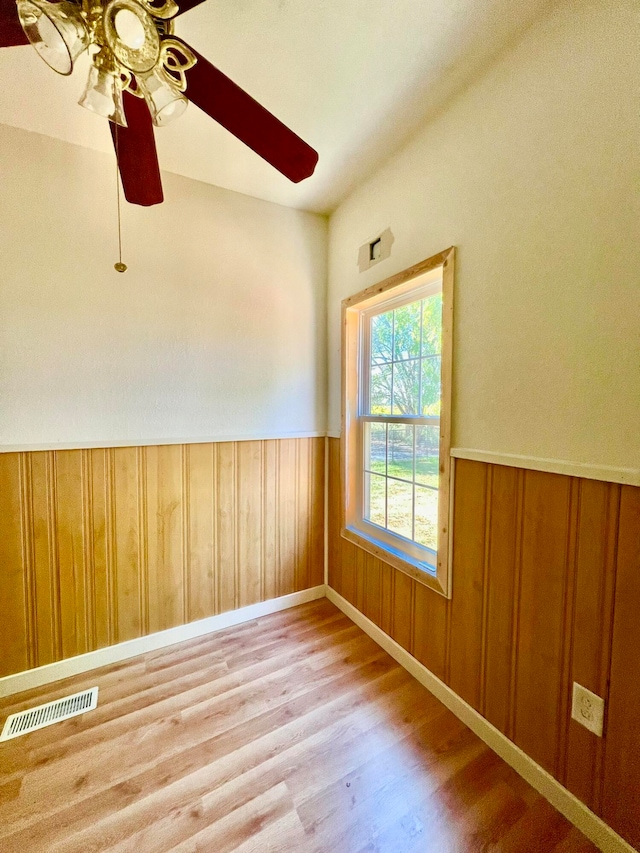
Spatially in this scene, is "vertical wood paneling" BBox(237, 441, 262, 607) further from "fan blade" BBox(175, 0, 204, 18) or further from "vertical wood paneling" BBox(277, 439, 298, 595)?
"fan blade" BBox(175, 0, 204, 18)

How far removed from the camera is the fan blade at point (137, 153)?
3.33 ft

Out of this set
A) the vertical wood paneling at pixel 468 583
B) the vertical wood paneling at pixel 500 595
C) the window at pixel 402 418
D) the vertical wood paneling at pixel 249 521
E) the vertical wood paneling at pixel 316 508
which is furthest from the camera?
the vertical wood paneling at pixel 316 508

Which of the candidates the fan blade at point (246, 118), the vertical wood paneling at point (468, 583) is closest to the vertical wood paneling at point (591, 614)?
the vertical wood paneling at point (468, 583)

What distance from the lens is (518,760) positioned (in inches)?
48.8

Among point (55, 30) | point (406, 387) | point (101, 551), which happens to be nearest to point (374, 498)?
point (406, 387)

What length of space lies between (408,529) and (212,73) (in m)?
1.96

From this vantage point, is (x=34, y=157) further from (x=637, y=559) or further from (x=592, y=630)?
(x=592, y=630)

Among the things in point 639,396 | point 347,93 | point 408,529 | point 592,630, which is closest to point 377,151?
point 347,93

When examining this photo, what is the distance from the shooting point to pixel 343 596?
89.0 inches

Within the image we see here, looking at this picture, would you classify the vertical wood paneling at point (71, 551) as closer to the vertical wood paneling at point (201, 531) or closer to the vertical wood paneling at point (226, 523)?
the vertical wood paneling at point (201, 531)

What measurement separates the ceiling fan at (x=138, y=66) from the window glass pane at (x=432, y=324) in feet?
2.83

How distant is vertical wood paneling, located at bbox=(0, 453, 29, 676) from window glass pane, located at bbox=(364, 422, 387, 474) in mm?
1856

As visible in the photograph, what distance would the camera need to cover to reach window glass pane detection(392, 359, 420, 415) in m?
1.78

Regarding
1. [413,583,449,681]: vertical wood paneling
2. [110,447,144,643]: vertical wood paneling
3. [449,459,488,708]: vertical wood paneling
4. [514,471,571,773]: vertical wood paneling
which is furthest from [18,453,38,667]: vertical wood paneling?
[514,471,571,773]: vertical wood paneling
